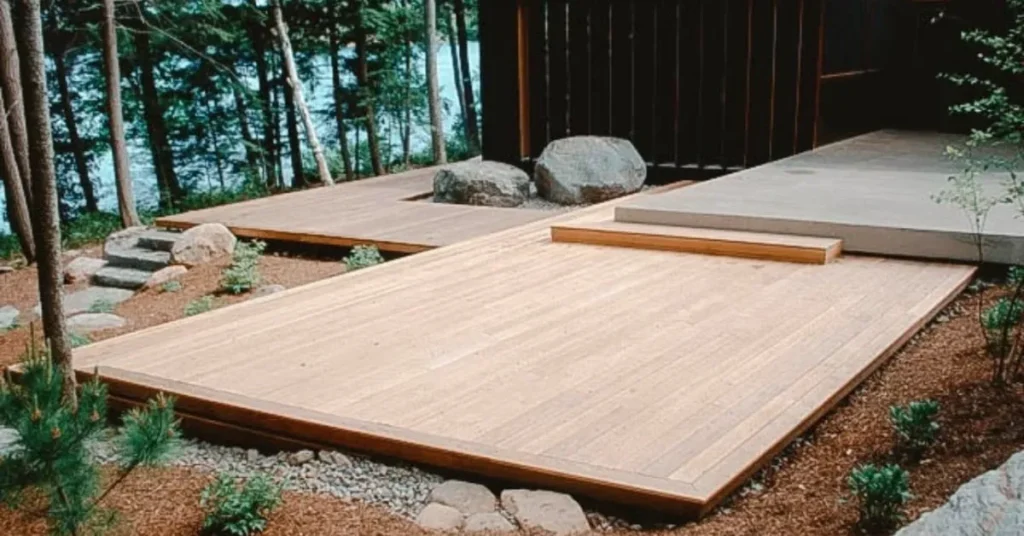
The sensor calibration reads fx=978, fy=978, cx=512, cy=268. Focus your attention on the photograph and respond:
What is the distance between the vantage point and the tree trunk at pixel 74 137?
45.5 feet

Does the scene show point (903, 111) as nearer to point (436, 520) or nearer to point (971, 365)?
point (971, 365)

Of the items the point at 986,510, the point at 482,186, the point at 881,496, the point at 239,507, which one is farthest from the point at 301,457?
the point at 482,186

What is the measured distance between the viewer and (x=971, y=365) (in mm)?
3549

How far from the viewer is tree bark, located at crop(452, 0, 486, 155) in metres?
16.7

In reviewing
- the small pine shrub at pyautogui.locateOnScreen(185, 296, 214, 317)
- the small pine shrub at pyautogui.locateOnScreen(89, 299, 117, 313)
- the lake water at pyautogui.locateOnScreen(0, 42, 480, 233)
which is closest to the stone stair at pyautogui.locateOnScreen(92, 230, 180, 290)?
the small pine shrub at pyautogui.locateOnScreen(89, 299, 117, 313)

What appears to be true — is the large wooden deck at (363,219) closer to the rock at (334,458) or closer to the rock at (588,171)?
the rock at (588,171)

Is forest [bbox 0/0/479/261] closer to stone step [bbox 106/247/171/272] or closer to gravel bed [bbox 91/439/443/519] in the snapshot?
stone step [bbox 106/247/171/272]

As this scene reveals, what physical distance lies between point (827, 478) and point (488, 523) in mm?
989

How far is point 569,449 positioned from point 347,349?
132 cm

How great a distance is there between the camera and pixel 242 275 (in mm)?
6090

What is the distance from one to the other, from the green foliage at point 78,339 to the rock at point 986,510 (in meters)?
4.12

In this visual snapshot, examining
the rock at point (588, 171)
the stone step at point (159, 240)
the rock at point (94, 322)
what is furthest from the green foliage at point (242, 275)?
the rock at point (588, 171)

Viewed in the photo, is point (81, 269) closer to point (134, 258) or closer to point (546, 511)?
point (134, 258)

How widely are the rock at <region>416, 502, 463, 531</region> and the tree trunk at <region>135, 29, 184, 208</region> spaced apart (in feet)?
38.2
